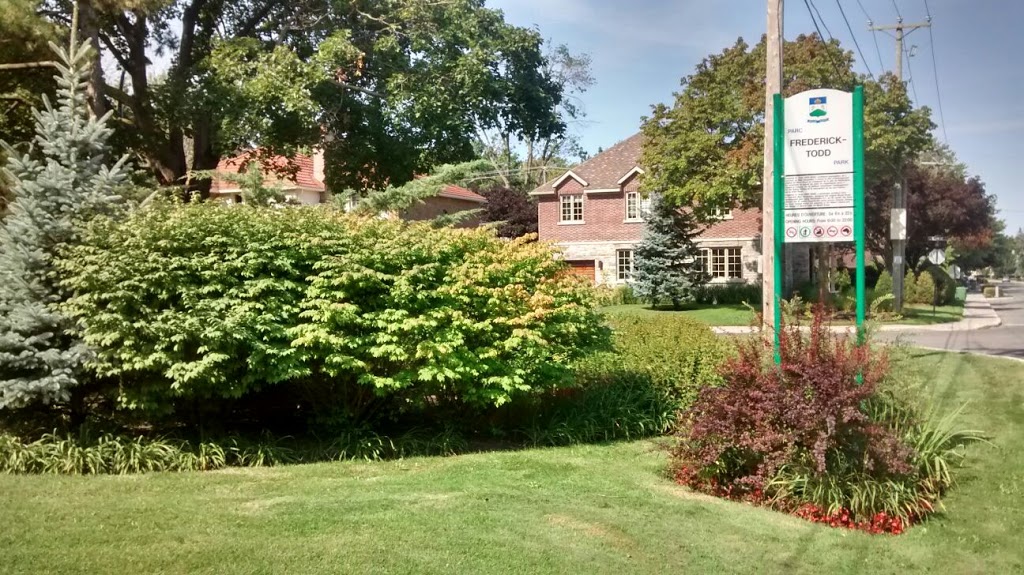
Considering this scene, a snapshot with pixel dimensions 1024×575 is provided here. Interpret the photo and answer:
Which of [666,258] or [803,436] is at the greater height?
[666,258]

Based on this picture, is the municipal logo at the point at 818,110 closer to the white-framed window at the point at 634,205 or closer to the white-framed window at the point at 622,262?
the white-framed window at the point at 634,205

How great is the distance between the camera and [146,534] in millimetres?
5812

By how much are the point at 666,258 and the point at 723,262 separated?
745 centimetres

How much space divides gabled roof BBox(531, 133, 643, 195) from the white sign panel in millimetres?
31893

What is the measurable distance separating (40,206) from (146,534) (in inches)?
161

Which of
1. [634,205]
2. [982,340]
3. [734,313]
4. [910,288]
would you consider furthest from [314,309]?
[634,205]

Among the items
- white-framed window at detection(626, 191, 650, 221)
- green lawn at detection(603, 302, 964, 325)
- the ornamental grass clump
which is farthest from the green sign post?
white-framed window at detection(626, 191, 650, 221)

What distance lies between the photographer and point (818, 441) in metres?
7.17

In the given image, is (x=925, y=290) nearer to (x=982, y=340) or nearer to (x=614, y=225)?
(x=614, y=225)

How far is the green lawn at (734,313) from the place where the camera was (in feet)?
96.0

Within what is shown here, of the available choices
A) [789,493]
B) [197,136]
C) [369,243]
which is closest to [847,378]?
[789,493]

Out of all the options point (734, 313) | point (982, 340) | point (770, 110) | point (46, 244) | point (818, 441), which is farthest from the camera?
point (734, 313)

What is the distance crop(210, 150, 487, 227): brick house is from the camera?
16.2 meters

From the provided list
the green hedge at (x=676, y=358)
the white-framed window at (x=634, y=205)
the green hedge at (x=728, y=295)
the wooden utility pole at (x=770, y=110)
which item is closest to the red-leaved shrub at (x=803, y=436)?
the green hedge at (x=676, y=358)
